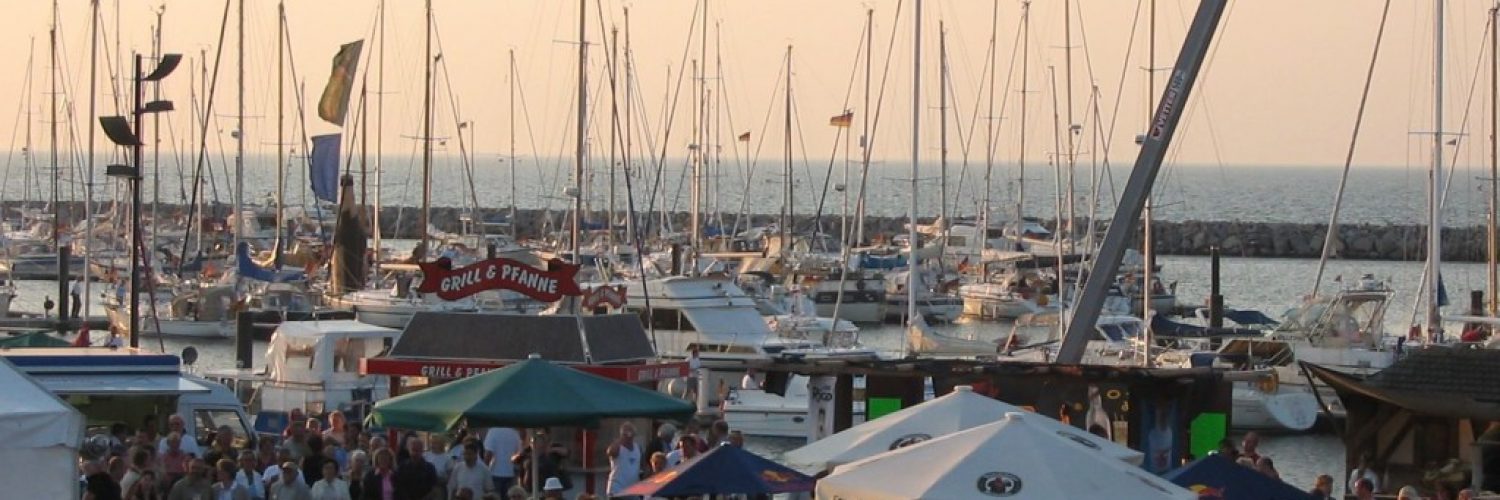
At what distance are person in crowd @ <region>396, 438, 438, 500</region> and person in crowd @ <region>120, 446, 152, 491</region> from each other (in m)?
1.93

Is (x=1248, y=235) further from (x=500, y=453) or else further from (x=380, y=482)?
(x=380, y=482)

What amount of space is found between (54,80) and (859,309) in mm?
24989

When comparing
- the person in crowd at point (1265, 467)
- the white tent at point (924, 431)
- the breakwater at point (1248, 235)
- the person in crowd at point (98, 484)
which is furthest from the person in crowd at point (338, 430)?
the breakwater at point (1248, 235)

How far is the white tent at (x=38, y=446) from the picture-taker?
50.6 feet

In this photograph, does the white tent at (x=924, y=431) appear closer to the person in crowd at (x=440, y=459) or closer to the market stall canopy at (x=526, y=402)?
the market stall canopy at (x=526, y=402)

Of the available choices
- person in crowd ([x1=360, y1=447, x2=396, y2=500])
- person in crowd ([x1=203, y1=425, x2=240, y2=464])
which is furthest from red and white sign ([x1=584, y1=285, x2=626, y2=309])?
person in crowd ([x1=360, y1=447, x2=396, y2=500])

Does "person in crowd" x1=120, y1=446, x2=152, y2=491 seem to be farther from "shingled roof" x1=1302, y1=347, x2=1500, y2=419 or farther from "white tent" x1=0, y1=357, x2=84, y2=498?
"shingled roof" x1=1302, y1=347, x2=1500, y2=419

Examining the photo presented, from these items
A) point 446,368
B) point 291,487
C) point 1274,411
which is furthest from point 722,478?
point 1274,411

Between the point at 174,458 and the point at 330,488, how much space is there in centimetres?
263

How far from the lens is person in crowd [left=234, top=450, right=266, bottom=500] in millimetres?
18734

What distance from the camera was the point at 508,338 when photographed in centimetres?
2528

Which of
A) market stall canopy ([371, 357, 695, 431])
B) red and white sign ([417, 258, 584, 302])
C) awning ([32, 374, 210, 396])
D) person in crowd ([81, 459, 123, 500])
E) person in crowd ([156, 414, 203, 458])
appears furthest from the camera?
red and white sign ([417, 258, 584, 302])

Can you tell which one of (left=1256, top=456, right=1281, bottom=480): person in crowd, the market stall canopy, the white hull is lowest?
the white hull

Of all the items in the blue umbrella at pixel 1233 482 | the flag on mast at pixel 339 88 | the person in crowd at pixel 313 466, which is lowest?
the person in crowd at pixel 313 466
